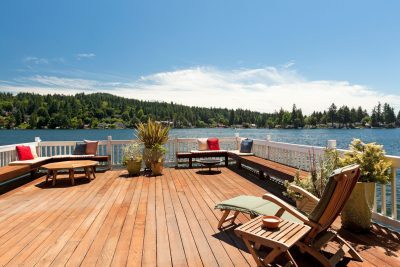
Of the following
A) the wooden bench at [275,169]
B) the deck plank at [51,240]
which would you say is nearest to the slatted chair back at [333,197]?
the wooden bench at [275,169]

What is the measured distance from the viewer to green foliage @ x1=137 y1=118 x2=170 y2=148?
7.81m

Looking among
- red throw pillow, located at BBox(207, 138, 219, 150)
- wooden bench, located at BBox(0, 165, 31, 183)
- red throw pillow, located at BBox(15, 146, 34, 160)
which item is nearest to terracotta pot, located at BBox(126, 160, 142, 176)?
wooden bench, located at BBox(0, 165, 31, 183)

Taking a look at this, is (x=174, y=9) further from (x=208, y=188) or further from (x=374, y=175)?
(x=374, y=175)

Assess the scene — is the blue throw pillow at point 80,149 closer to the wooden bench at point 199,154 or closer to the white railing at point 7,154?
the white railing at point 7,154

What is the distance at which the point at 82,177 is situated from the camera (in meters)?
7.38

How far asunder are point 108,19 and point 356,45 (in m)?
10.9

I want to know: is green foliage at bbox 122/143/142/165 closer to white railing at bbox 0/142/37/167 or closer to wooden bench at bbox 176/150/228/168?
wooden bench at bbox 176/150/228/168

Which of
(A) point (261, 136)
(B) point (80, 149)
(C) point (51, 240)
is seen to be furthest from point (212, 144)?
(A) point (261, 136)

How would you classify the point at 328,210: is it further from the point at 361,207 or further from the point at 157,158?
the point at 157,158

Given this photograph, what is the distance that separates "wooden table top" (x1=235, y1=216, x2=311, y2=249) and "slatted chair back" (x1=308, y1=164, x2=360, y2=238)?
0.14m

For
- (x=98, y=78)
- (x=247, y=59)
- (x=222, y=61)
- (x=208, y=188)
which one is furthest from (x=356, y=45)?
(x=98, y=78)

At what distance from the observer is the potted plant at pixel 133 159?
765cm

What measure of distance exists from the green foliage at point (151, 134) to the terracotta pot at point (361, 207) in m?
5.47

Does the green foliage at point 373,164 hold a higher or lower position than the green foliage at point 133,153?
higher
